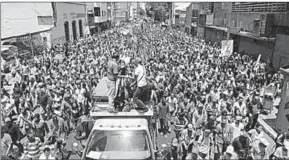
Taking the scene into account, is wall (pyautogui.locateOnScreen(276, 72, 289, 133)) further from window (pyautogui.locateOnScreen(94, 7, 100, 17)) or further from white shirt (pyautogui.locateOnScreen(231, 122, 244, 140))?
window (pyautogui.locateOnScreen(94, 7, 100, 17))

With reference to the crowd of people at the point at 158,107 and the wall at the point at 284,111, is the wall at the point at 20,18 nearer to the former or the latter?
the crowd of people at the point at 158,107

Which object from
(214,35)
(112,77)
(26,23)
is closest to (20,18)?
(26,23)

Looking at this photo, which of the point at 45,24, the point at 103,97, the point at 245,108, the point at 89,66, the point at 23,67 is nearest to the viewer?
the point at 103,97

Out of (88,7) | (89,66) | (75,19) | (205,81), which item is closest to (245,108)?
(205,81)

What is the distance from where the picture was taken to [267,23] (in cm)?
1752

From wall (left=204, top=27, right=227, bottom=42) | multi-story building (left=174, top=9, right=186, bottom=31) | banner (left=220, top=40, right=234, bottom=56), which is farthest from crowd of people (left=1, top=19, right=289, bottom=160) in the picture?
multi-story building (left=174, top=9, right=186, bottom=31)

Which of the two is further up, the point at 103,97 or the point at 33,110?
the point at 103,97

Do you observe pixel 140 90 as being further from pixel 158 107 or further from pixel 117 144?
pixel 158 107

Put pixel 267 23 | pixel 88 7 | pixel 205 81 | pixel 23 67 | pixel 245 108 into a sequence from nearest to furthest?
pixel 245 108 → pixel 205 81 → pixel 23 67 → pixel 267 23 → pixel 88 7

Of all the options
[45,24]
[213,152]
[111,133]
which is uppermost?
[45,24]

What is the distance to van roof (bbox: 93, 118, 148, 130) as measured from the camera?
4910 millimetres

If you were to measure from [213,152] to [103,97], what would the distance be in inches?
101

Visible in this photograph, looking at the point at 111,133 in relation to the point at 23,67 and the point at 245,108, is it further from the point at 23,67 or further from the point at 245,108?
the point at 23,67

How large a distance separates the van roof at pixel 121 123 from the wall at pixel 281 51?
1307 centimetres
